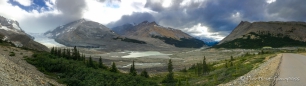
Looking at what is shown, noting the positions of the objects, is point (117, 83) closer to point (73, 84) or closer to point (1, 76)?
point (73, 84)

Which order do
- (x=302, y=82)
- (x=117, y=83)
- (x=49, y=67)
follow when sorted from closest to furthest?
(x=302, y=82) → (x=117, y=83) → (x=49, y=67)

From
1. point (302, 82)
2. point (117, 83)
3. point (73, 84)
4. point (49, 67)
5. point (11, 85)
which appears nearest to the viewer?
point (11, 85)

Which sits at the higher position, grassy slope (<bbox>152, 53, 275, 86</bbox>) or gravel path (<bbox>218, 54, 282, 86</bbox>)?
gravel path (<bbox>218, 54, 282, 86</bbox>)

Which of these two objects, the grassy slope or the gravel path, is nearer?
the gravel path

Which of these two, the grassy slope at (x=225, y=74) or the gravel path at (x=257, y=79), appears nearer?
the gravel path at (x=257, y=79)

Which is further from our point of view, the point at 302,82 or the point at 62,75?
the point at 62,75

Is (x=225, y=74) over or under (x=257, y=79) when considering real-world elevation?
under

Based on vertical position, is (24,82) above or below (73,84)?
above

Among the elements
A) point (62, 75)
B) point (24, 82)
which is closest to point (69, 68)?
point (62, 75)

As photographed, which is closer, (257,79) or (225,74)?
(257,79)

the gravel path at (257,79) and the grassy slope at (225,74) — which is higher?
the gravel path at (257,79)
